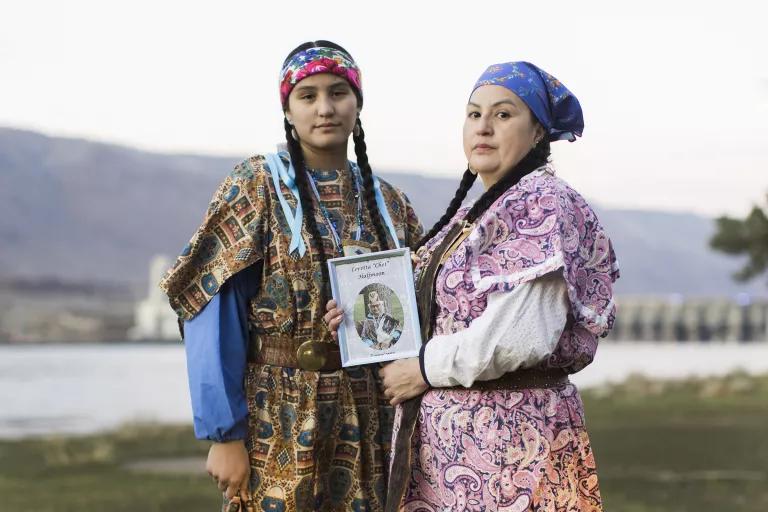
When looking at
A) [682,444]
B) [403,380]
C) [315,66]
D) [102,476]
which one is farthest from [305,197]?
[682,444]

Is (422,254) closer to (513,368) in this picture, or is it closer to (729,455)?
(513,368)

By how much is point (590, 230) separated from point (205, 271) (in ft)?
3.51

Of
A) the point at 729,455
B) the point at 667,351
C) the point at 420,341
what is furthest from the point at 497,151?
the point at 667,351

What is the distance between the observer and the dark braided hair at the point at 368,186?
3.13m

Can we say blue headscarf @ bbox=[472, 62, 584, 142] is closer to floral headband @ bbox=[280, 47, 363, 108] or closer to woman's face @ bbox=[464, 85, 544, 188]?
woman's face @ bbox=[464, 85, 544, 188]

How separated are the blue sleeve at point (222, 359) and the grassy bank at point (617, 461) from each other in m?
4.80

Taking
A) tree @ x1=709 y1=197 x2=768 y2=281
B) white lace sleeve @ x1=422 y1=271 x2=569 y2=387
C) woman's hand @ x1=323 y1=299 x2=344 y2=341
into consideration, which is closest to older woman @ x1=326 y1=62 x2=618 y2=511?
white lace sleeve @ x1=422 y1=271 x2=569 y2=387

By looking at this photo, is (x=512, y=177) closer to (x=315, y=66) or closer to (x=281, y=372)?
(x=315, y=66)

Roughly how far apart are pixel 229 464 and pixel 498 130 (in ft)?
3.75

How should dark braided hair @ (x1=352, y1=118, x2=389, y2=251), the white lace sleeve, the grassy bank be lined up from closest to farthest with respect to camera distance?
the white lace sleeve, dark braided hair @ (x1=352, y1=118, x2=389, y2=251), the grassy bank

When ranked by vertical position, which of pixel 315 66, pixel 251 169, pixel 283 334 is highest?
pixel 315 66

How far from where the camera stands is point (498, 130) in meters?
2.60

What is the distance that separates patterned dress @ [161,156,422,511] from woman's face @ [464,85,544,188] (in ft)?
1.96

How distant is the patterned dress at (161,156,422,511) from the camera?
294 cm
